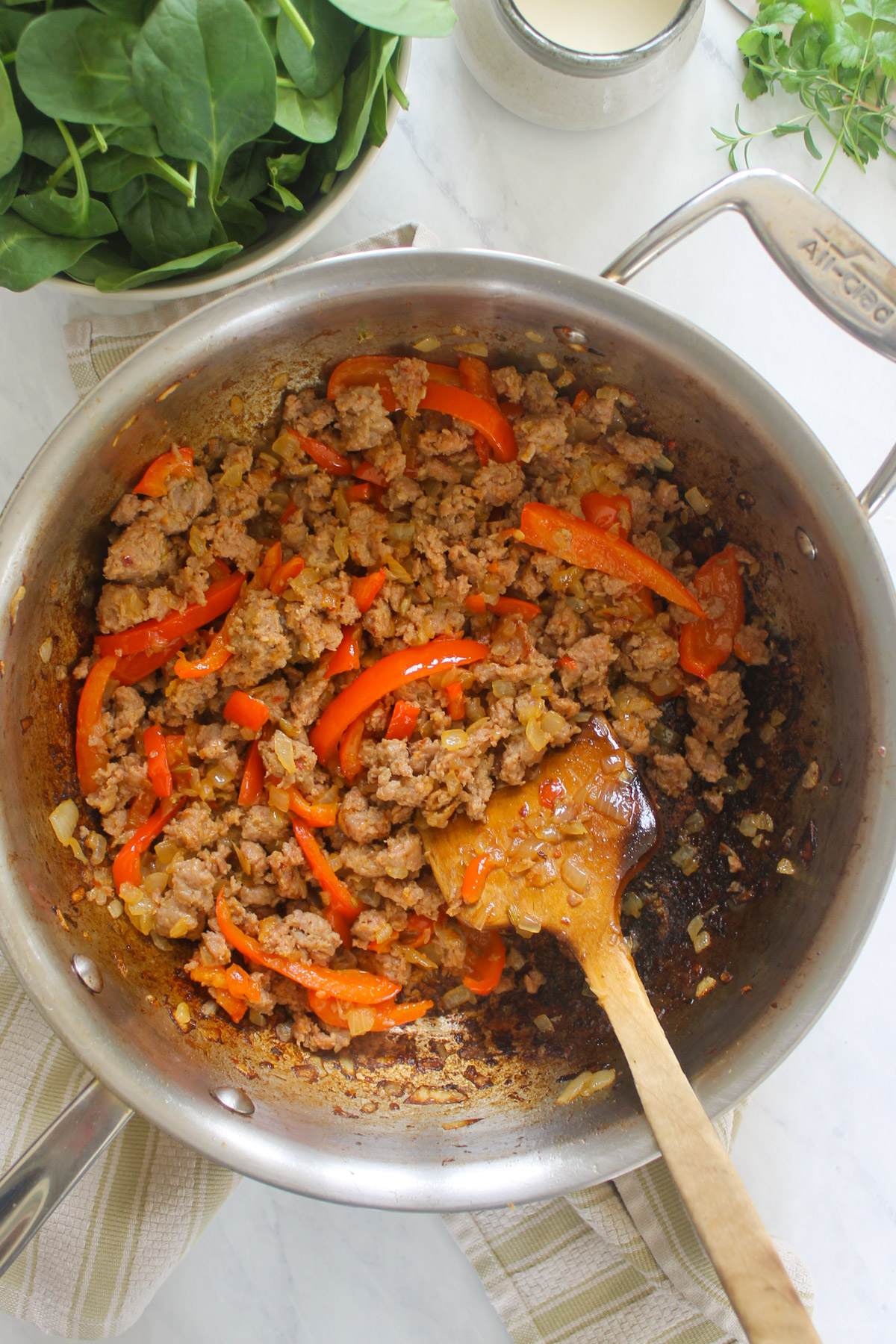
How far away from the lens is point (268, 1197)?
2484 mm

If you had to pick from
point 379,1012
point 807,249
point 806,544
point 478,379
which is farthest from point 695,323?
point 379,1012

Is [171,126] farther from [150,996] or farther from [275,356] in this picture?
[150,996]

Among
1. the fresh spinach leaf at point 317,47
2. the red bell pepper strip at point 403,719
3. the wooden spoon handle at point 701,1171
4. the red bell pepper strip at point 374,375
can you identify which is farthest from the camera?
the red bell pepper strip at point 403,719

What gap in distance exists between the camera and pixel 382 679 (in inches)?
84.2

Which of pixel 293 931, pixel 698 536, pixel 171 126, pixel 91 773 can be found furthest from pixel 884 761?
pixel 171 126

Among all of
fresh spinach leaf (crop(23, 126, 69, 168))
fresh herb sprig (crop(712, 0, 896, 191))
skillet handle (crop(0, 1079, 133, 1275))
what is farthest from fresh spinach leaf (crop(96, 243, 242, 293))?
skillet handle (crop(0, 1079, 133, 1275))

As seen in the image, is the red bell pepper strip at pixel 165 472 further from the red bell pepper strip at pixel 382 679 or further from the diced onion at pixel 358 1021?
the diced onion at pixel 358 1021

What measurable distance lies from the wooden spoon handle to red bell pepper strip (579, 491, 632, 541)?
99 cm

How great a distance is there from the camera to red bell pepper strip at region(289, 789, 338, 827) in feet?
6.99

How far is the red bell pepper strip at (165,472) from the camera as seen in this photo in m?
1.98

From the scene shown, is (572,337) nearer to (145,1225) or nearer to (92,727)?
(92,727)

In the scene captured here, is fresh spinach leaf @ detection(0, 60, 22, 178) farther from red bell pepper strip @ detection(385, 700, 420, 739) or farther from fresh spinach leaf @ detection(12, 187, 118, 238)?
red bell pepper strip @ detection(385, 700, 420, 739)

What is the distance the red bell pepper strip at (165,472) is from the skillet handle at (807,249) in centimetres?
99

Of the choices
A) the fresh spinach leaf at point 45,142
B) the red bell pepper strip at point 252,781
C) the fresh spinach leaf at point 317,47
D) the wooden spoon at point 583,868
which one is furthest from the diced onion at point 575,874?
the fresh spinach leaf at point 45,142
